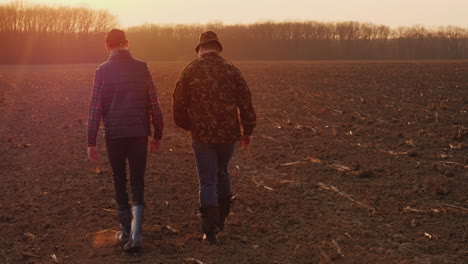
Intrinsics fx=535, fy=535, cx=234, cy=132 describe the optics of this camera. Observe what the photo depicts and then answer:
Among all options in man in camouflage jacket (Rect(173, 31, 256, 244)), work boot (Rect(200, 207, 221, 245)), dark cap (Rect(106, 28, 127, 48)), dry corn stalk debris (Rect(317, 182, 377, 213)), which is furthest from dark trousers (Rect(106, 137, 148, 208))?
dry corn stalk debris (Rect(317, 182, 377, 213))

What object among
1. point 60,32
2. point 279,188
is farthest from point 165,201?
point 60,32

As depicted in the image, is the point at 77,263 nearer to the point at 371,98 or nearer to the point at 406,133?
the point at 406,133

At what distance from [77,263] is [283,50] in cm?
7146

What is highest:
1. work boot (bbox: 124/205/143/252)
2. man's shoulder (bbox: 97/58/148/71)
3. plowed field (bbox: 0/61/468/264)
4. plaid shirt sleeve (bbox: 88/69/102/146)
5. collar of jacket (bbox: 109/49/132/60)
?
collar of jacket (bbox: 109/49/132/60)

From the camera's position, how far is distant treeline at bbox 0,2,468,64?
182ft

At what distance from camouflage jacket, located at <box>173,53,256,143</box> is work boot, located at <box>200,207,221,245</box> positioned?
68 cm

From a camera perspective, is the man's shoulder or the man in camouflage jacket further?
the man in camouflage jacket

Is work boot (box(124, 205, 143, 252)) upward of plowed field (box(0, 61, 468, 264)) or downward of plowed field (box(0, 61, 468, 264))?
upward

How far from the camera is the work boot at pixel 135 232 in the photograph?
486 centimetres

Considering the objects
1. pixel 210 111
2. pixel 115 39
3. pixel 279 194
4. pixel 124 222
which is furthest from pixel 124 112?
pixel 279 194

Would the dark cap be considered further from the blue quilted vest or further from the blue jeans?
the blue jeans

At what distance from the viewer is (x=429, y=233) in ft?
17.4

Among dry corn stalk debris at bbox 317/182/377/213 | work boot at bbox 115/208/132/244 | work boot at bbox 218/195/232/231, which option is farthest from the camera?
dry corn stalk debris at bbox 317/182/377/213

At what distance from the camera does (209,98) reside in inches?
195
